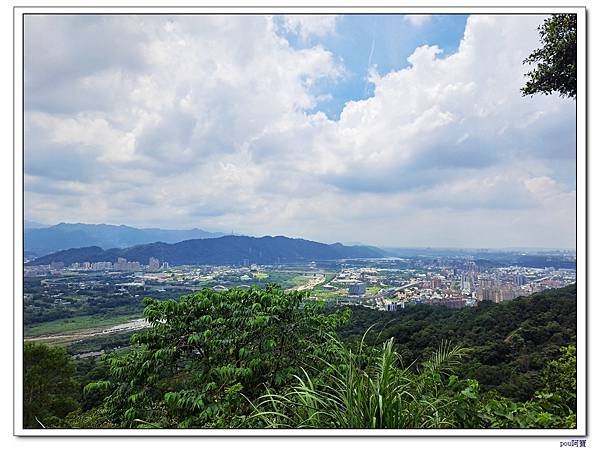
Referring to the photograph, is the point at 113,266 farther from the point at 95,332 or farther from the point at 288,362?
the point at 288,362

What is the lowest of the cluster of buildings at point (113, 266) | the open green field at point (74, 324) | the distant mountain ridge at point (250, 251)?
the open green field at point (74, 324)

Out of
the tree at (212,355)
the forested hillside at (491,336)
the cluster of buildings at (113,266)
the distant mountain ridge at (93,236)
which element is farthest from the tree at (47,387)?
the forested hillside at (491,336)

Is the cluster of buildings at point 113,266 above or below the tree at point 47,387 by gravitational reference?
above

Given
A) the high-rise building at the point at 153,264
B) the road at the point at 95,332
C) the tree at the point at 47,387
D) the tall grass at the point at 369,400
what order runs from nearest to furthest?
the tall grass at the point at 369,400
the tree at the point at 47,387
the road at the point at 95,332
the high-rise building at the point at 153,264

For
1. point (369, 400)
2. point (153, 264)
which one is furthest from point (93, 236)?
point (369, 400)

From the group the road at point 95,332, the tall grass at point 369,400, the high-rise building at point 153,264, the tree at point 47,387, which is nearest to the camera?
the tall grass at point 369,400

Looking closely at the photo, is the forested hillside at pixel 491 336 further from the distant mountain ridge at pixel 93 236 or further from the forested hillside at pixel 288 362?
the distant mountain ridge at pixel 93 236

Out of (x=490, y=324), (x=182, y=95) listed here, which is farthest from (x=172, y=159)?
(x=490, y=324)

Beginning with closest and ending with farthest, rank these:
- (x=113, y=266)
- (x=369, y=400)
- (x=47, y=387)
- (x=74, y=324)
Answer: (x=369, y=400) < (x=47, y=387) < (x=74, y=324) < (x=113, y=266)
